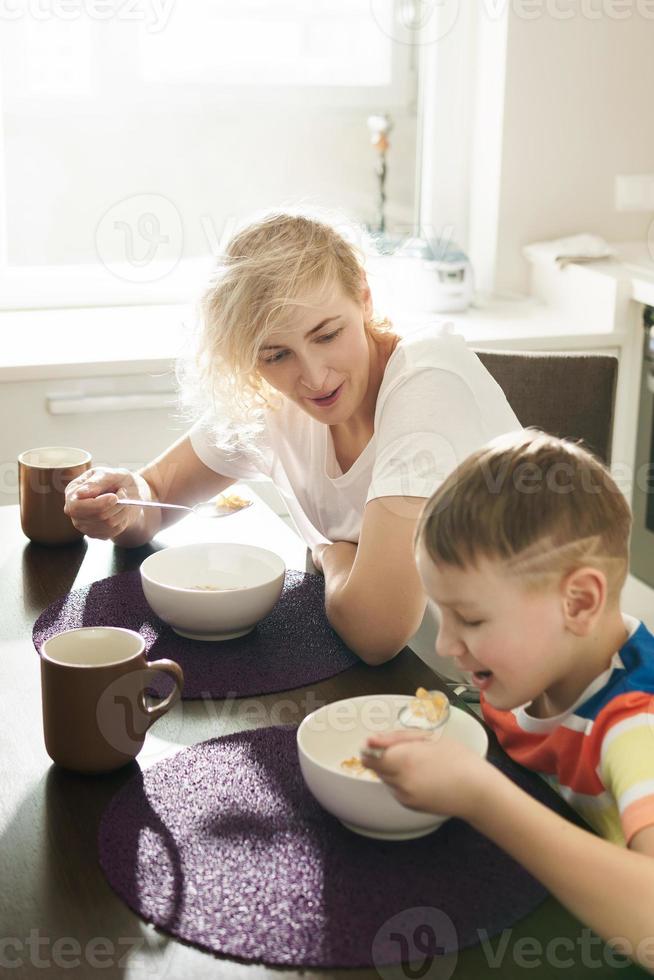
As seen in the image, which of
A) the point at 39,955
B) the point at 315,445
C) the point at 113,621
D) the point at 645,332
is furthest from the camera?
the point at 645,332

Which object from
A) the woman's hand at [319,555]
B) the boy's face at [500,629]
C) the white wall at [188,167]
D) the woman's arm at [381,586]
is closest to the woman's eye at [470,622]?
the boy's face at [500,629]

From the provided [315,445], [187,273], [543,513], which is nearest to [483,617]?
[543,513]

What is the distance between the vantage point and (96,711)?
3.09 feet

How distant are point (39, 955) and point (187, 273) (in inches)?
98.9

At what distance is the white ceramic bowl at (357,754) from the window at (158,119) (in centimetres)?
222

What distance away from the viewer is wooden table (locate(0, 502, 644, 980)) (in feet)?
2.43

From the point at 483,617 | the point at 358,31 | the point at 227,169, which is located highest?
A: the point at 358,31

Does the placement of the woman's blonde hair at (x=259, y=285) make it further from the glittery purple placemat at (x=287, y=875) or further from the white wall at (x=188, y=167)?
the white wall at (x=188, y=167)

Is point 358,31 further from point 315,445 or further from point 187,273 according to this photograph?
point 315,445

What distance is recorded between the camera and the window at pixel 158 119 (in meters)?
2.93

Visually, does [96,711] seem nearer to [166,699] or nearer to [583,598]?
[166,699]

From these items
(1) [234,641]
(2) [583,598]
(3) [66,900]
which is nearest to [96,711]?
(3) [66,900]

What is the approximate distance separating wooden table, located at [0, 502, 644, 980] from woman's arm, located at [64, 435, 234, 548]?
0.57 feet

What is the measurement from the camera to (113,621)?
4.12 feet
